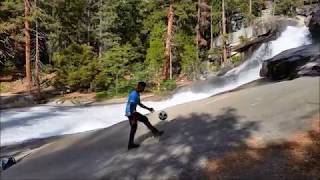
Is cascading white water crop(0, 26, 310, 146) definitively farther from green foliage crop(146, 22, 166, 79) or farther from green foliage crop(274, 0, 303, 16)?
green foliage crop(274, 0, 303, 16)

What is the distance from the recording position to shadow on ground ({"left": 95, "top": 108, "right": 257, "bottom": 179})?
411 inches

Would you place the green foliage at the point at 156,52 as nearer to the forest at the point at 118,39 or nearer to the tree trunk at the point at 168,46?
the forest at the point at 118,39

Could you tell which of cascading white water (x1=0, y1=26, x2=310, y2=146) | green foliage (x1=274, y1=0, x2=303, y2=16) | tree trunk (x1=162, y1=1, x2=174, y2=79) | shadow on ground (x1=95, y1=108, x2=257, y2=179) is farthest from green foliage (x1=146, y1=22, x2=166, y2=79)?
shadow on ground (x1=95, y1=108, x2=257, y2=179)

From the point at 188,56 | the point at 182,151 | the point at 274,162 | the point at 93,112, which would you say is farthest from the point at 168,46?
the point at 274,162

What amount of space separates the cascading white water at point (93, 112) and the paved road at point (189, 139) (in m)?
7.61

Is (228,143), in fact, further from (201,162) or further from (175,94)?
(175,94)

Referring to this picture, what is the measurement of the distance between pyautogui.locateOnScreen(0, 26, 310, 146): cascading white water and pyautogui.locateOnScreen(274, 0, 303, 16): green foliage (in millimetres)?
11768

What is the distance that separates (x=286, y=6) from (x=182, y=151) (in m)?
41.4

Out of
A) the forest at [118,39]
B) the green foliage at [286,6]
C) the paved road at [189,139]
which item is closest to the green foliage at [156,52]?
the forest at [118,39]

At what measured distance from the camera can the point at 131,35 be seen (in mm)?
51906

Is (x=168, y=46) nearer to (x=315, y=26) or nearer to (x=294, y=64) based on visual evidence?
(x=315, y=26)

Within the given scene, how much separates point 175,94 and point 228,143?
1968cm

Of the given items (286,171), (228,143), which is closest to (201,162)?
(228,143)

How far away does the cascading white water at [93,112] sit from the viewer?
79.0 feet
